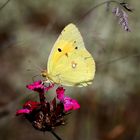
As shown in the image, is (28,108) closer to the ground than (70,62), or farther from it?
closer to the ground

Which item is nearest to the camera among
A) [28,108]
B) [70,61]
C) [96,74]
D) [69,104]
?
[28,108]

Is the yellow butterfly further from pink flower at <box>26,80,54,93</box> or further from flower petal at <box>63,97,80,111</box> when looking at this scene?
flower petal at <box>63,97,80,111</box>

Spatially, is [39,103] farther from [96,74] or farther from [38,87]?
[96,74]

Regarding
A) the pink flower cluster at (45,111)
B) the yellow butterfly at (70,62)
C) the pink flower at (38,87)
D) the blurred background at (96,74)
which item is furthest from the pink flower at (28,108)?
the blurred background at (96,74)

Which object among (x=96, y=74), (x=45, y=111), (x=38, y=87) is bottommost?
(x=96, y=74)

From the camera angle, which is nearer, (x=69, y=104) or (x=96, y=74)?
(x=69, y=104)

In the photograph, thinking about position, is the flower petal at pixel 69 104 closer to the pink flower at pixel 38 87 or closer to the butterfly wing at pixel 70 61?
the pink flower at pixel 38 87

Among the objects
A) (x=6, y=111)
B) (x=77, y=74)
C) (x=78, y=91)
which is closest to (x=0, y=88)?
(x=78, y=91)

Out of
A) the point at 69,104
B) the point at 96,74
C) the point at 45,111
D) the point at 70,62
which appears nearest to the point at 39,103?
the point at 45,111
